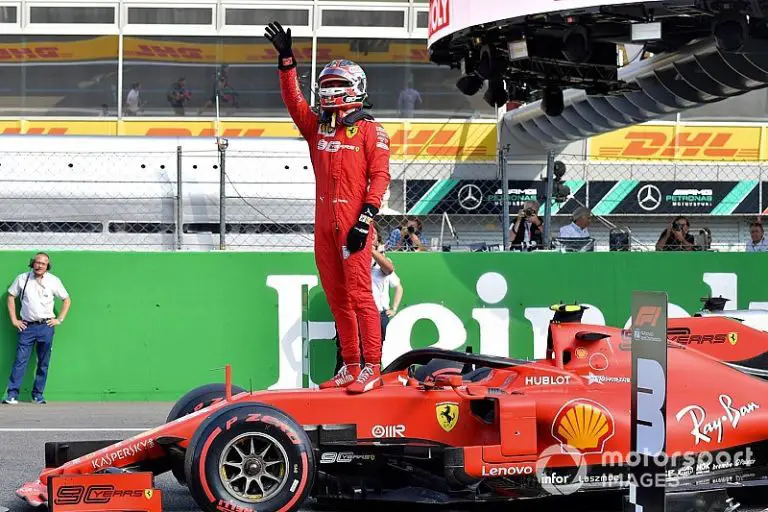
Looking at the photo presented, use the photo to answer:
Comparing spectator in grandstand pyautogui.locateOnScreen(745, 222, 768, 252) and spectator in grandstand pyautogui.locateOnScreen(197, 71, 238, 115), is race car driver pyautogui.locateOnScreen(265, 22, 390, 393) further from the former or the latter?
spectator in grandstand pyautogui.locateOnScreen(197, 71, 238, 115)

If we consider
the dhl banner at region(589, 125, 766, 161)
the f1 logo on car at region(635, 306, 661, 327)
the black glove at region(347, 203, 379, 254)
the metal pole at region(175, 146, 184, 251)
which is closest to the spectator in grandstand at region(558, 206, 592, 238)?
the metal pole at region(175, 146, 184, 251)

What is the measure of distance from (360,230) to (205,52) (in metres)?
15.2

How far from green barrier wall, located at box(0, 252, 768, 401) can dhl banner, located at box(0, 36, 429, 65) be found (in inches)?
396

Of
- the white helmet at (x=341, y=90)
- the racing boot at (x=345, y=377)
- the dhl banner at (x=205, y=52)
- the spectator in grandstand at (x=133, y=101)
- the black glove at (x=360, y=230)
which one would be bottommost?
the racing boot at (x=345, y=377)

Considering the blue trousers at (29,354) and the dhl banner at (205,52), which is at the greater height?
the dhl banner at (205,52)

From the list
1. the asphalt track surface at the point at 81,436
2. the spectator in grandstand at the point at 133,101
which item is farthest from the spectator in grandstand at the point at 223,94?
the asphalt track surface at the point at 81,436

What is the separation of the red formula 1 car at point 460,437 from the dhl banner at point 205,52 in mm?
15173

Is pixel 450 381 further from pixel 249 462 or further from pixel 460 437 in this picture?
pixel 249 462

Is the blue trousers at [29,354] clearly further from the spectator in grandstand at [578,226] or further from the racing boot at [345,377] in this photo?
the spectator in grandstand at [578,226]

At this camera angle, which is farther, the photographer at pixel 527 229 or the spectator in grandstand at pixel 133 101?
the spectator in grandstand at pixel 133 101

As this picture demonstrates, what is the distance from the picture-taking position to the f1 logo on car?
4.81 metres

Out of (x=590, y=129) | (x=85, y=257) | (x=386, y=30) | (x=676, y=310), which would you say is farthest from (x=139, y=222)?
(x=386, y=30)

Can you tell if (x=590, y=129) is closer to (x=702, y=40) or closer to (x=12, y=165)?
(x=702, y=40)

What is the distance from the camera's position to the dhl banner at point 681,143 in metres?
22.3
